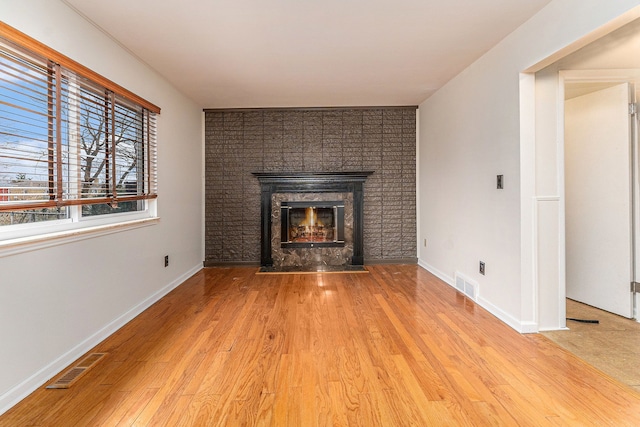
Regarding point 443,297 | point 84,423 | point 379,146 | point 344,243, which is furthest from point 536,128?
point 84,423

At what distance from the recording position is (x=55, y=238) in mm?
1975

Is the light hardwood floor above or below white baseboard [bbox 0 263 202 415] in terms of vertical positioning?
below

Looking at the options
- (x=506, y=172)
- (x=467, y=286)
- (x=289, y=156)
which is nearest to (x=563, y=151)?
(x=506, y=172)

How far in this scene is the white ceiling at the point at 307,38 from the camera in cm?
221

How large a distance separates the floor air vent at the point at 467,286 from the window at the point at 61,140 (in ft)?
10.8

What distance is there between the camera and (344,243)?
4.89 metres

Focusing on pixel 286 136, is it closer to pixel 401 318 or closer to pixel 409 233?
pixel 409 233

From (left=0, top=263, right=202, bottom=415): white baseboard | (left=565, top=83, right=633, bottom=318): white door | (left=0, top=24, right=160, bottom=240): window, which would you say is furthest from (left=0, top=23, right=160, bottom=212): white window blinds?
(left=565, top=83, right=633, bottom=318): white door

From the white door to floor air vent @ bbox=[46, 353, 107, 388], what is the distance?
4140mm

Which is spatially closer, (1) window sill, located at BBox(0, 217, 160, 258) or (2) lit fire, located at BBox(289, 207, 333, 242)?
(1) window sill, located at BBox(0, 217, 160, 258)

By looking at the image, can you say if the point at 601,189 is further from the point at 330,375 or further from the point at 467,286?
the point at 330,375

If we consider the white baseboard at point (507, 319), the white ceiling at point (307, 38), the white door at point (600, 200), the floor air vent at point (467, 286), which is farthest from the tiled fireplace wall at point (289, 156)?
the white door at point (600, 200)

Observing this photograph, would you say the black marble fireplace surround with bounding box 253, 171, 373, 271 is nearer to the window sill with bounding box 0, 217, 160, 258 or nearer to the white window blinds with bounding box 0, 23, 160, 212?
the white window blinds with bounding box 0, 23, 160, 212

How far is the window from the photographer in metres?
1.74
